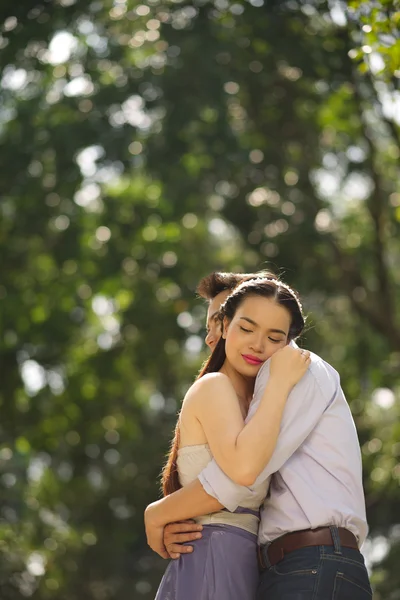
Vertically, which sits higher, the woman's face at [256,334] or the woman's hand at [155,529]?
the woman's face at [256,334]

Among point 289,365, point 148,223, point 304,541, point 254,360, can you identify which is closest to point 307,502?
point 304,541

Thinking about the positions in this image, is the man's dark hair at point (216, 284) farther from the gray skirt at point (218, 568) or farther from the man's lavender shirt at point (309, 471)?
the gray skirt at point (218, 568)

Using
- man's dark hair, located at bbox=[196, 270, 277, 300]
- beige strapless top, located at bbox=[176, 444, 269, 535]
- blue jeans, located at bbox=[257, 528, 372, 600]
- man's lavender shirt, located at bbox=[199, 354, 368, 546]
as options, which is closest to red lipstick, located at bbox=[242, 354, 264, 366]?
man's lavender shirt, located at bbox=[199, 354, 368, 546]

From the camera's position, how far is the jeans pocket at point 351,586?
3.30 metres

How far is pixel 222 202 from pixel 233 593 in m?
10.6

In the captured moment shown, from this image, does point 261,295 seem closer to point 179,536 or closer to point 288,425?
point 288,425

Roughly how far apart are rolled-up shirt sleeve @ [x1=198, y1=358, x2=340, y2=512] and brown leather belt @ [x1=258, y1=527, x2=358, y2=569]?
0.19 meters

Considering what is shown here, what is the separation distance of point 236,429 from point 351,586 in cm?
60

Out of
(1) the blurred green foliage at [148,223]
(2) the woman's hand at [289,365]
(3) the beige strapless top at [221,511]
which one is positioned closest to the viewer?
(2) the woman's hand at [289,365]

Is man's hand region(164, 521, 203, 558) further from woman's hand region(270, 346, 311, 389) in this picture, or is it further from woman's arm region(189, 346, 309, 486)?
woman's hand region(270, 346, 311, 389)

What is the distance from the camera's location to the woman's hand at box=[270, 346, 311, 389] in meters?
3.50

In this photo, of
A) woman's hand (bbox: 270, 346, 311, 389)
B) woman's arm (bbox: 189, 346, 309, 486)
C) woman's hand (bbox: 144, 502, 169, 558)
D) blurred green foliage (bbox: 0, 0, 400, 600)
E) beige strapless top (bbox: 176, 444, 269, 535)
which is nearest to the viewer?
woman's arm (bbox: 189, 346, 309, 486)

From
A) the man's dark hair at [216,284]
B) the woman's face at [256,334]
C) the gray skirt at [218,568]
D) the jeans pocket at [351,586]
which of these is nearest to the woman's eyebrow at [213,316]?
the man's dark hair at [216,284]

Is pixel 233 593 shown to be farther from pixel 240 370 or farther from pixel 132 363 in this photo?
pixel 132 363
